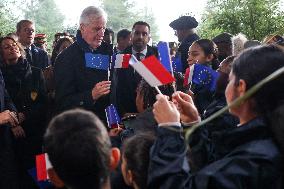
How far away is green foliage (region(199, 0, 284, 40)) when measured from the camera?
9859mm

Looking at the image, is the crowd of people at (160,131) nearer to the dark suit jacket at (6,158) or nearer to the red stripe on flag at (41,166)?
the dark suit jacket at (6,158)

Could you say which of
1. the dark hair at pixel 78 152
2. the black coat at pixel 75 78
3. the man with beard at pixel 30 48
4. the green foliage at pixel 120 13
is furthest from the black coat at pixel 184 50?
the green foliage at pixel 120 13

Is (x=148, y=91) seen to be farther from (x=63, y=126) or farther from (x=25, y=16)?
(x=25, y=16)

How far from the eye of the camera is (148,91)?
10.8ft

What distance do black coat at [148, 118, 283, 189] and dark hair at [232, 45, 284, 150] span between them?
0.19 ft

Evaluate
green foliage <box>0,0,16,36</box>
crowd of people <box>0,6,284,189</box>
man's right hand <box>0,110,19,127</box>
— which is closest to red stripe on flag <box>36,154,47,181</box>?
crowd of people <box>0,6,284,189</box>

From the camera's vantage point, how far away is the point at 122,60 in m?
3.60

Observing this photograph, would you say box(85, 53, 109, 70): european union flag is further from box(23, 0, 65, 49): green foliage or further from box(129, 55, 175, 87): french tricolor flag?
box(23, 0, 65, 49): green foliage

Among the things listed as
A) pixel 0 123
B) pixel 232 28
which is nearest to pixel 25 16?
pixel 232 28

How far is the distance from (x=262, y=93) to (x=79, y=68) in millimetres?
2444

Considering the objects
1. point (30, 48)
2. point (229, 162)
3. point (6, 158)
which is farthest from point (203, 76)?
point (30, 48)

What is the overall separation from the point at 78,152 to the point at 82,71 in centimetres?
235

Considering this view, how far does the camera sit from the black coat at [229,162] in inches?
61.7

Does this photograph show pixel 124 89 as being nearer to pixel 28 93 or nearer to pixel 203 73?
pixel 28 93
